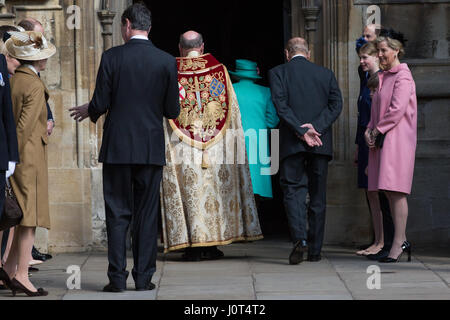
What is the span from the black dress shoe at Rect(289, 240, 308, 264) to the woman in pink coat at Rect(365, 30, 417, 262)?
2.27ft

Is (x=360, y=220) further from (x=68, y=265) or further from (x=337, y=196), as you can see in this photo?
(x=68, y=265)

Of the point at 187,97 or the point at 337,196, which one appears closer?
the point at 187,97

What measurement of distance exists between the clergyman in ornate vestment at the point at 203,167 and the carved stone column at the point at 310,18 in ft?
4.60

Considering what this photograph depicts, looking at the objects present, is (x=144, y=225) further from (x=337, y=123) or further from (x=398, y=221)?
(x=337, y=123)

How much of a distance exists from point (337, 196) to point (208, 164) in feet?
5.45

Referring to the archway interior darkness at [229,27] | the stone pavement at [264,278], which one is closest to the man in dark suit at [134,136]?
the stone pavement at [264,278]

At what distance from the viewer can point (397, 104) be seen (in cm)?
793

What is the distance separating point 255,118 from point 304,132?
0.91 metres

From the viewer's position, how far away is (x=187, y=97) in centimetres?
834

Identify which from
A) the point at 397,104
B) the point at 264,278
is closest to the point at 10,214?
the point at 264,278

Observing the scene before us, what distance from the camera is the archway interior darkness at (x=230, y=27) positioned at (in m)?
13.9

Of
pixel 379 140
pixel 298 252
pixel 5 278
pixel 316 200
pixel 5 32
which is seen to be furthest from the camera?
pixel 316 200
